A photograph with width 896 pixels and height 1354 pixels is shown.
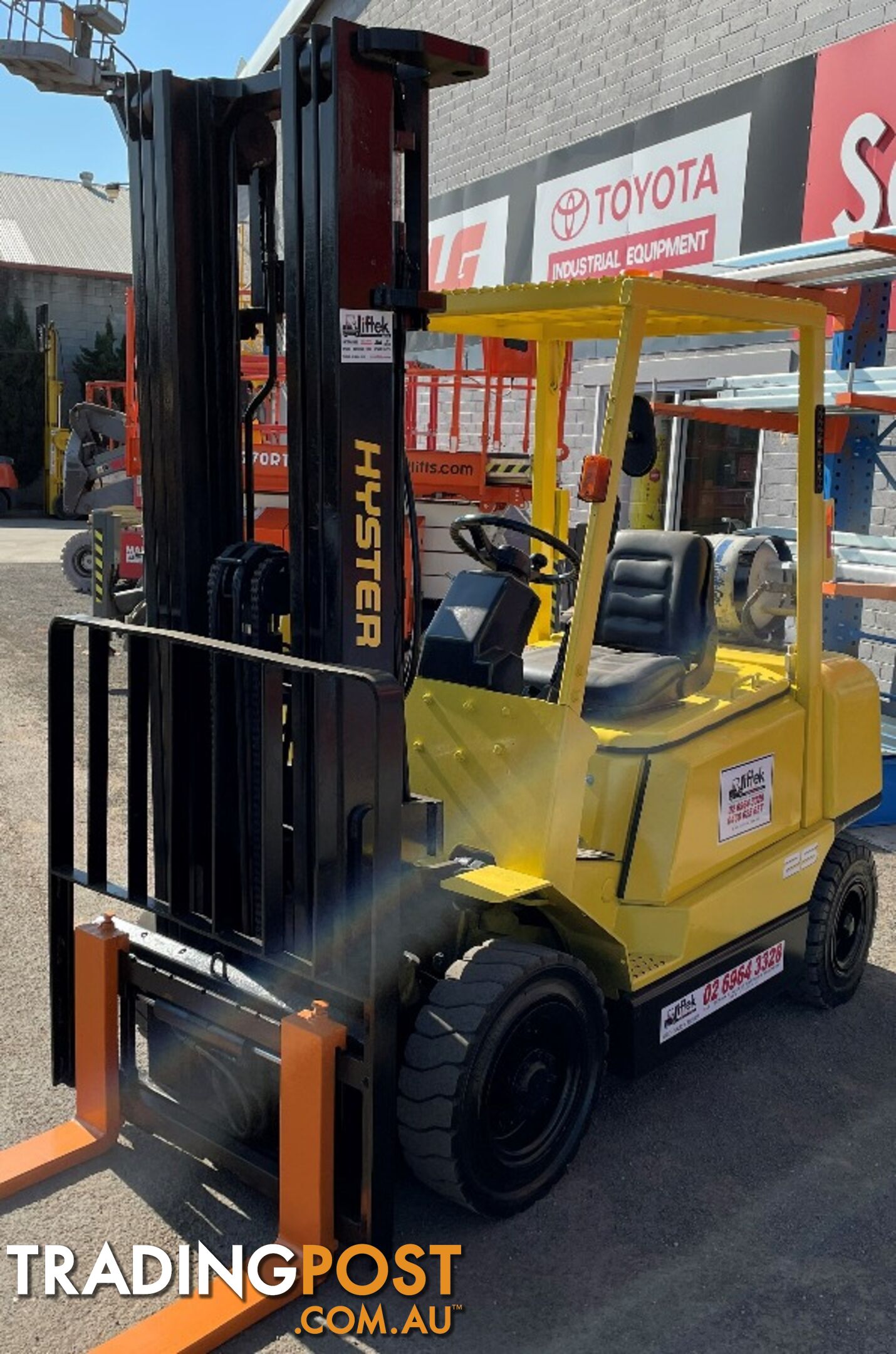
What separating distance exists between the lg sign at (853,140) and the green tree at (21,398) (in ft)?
76.0

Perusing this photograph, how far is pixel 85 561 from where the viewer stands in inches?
592

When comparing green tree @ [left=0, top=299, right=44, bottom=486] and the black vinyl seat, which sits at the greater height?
green tree @ [left=0, top=299, right=44, bottom=486]

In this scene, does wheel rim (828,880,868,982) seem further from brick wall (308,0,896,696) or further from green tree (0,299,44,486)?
green tree (0,299,44,486)

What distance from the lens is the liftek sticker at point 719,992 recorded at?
362 centimetres

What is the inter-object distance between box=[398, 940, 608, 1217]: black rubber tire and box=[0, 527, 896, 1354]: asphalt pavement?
0.52 ft

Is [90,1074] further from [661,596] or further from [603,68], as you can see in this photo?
[603,68]

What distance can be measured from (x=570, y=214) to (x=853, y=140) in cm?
357

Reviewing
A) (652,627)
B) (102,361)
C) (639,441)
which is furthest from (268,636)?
(102,361)

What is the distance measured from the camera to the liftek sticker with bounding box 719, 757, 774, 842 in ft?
12.5

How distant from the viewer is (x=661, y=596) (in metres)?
4.05

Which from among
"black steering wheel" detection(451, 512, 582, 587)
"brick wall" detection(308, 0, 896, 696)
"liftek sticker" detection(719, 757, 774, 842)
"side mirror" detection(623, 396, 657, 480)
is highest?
"brick wall" detection(308, 0, 896, 696)

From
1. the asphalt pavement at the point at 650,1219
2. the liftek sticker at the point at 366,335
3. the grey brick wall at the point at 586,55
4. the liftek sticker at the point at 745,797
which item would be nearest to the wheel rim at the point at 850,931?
the asphalt pavement at the point at 650,1219

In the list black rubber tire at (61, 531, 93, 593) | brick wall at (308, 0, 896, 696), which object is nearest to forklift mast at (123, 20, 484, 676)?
brick wall at (308, 0, 896, 696)

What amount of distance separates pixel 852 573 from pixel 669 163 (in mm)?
4719
